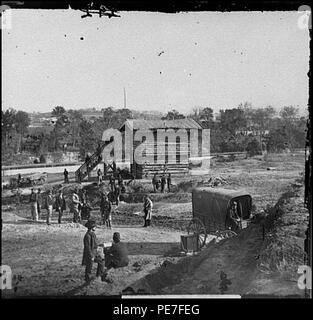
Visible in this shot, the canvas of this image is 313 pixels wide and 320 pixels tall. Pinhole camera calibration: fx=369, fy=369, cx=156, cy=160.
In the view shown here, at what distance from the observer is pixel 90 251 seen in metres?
5.85

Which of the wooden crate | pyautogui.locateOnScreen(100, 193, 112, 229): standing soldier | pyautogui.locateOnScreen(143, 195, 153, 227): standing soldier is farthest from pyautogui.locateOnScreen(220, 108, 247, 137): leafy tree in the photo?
pyautogui.locateOnScreen(100, 193, 112, 229): standing soldier

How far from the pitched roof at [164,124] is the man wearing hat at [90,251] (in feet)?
5.96

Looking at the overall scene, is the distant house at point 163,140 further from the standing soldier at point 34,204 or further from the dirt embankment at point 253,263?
the standing soldier at point 34,204

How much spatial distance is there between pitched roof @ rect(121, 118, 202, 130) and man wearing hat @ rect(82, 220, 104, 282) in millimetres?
1818

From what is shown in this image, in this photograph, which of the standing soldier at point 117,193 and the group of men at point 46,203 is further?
the standing soldier at point 117,193

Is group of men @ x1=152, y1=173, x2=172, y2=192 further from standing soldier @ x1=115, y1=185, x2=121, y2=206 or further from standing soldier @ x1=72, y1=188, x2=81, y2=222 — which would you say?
standing soldier @ x1=72, y1=188, x2=81, y2=222

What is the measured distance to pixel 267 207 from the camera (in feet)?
21.2

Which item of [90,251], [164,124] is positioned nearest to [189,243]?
[90,251]

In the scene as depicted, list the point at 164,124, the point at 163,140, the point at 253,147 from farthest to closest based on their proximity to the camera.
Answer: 1. the point at 253,147
2. the point at 163,140
3. the point at 164,124

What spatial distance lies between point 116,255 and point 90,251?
421 millimetres

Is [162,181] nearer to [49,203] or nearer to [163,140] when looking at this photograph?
[163,140]

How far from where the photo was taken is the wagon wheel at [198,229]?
638 centimetres

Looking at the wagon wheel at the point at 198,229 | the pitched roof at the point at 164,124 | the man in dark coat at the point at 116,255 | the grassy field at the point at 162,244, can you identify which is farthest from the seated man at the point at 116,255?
the pitched roof at the point at 164,124
